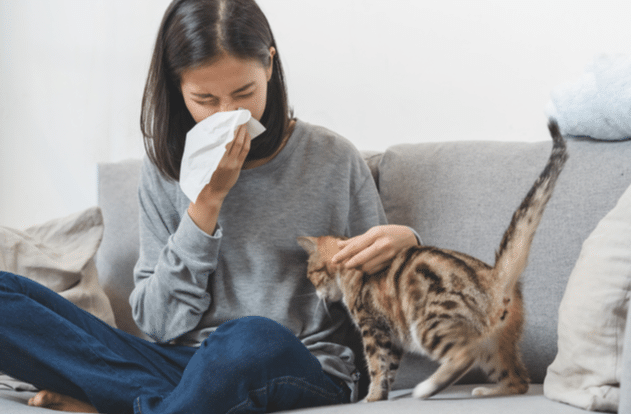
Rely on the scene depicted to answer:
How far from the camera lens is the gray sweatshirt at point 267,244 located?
41.9 inches

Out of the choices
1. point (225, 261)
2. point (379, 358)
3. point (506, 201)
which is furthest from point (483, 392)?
point (225, 261)

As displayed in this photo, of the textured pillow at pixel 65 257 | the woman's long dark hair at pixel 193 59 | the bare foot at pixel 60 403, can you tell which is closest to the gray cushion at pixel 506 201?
the woman's long dark hair at pixel 193 59

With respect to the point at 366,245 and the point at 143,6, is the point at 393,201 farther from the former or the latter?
the point at 143,6

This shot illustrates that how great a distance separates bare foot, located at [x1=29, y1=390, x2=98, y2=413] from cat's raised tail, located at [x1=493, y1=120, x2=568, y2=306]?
0.78m

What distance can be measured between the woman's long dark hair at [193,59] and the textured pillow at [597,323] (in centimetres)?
67

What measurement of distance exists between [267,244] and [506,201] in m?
0.55

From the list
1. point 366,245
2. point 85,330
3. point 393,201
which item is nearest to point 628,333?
point 366,245

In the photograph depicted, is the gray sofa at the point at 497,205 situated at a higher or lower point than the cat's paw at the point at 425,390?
higher

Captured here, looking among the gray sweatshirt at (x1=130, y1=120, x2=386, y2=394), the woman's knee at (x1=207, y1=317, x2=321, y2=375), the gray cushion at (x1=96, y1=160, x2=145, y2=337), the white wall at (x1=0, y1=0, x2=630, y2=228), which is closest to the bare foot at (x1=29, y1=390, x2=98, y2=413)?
the gray sweatshirt at (x1=130, y1=120, x2=386, y2=394)

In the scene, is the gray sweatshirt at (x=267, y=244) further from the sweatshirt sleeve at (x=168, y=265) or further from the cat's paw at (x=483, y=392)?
the cat's paw at (x=483, y=392)

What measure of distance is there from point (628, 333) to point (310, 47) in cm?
122

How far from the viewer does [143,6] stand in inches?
67.8

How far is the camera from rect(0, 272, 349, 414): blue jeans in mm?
804

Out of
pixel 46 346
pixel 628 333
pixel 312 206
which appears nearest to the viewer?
pixel 628 333
